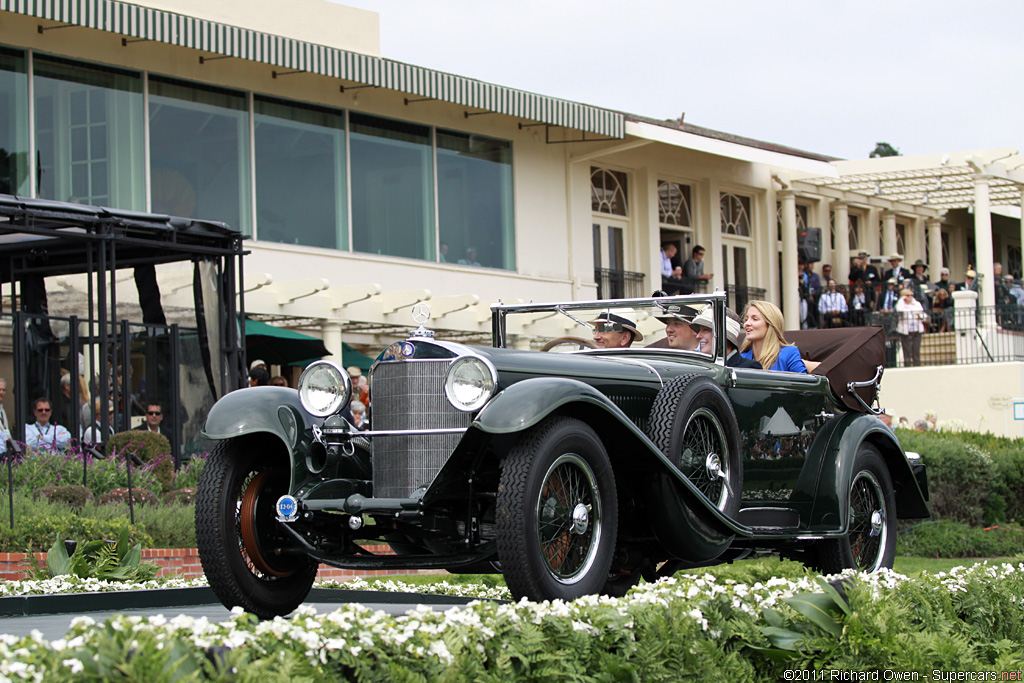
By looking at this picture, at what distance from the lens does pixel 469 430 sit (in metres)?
5.06

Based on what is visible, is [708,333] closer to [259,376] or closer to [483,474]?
[483,474]

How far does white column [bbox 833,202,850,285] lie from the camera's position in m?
30.4

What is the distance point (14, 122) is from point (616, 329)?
12127mm

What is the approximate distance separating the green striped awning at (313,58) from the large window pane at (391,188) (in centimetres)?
124

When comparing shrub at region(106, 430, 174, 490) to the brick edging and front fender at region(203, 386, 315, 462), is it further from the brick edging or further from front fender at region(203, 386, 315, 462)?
front fender at region(203, 386, 315, 462)

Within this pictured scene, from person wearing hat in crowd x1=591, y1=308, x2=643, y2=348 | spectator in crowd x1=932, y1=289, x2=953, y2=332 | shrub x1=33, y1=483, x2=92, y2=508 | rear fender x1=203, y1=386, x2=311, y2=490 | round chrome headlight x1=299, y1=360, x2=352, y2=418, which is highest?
spectator in crowd x1=932, y1=289, x2=953, y2=332

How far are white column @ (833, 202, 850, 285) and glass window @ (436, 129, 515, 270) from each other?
10764mm

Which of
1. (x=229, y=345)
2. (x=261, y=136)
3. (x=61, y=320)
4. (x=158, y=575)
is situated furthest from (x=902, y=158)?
(x=158, y=575)

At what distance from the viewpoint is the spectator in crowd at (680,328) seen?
23.8 ft

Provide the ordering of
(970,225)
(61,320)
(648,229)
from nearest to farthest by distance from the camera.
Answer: (61,320) → (648,229) → (970,225)

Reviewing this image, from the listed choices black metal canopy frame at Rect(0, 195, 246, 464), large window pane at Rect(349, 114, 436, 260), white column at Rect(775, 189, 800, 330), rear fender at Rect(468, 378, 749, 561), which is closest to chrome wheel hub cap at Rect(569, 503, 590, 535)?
rear fender at Rect(468, 378, 749, 561)

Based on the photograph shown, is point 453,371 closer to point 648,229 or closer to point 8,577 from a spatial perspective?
point 8,577

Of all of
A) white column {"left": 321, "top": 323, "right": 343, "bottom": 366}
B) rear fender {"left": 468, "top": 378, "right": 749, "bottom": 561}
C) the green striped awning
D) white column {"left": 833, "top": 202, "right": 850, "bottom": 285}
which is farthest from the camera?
white column {"left": 833, "top": 202, "right": 850, "bottom": 285}

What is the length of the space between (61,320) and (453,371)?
8.40 meters
